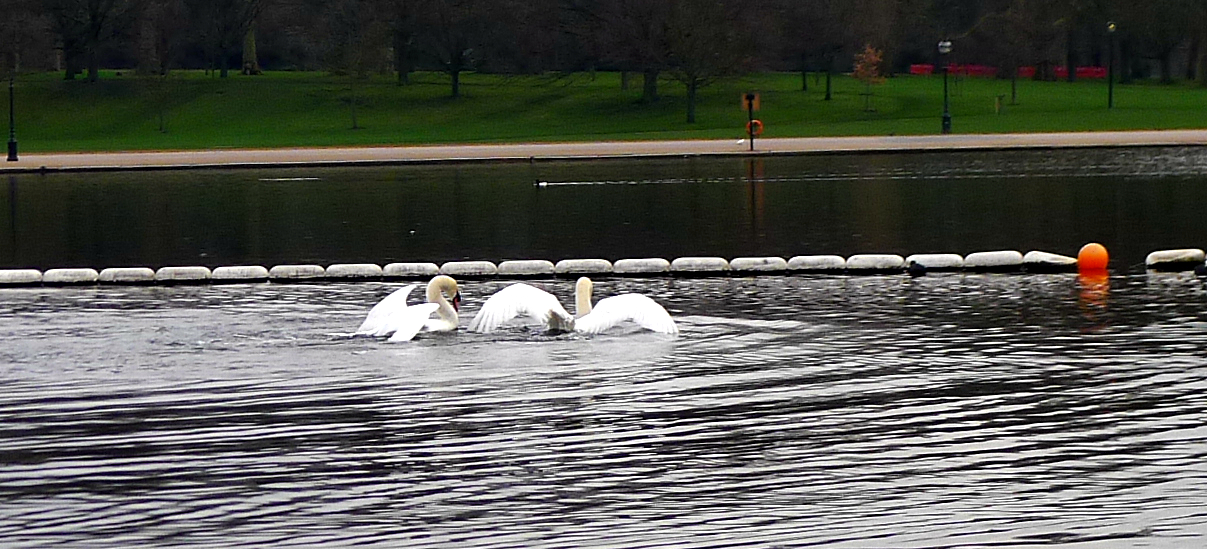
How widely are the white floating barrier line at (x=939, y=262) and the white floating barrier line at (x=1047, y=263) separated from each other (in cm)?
77

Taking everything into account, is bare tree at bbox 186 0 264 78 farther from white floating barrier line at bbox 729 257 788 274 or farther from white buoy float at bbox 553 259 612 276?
white floating barrier line at bbox 729 257 788 274

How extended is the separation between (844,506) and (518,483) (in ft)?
6.34

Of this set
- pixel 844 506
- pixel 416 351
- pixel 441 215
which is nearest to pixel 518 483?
pixel 844 506

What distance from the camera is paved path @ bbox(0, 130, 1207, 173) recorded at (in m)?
47.7

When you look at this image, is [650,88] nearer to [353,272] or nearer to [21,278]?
[353,272]

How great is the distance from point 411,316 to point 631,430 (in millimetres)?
4451

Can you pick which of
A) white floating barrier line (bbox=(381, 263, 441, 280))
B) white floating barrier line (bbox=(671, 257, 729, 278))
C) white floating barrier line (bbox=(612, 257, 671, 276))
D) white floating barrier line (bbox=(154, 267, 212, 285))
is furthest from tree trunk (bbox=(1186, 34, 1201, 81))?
white floating barrier line (bbox=(154, 267, 212, 285))

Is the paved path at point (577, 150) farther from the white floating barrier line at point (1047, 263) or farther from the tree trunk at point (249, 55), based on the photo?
the tree trunk at point (249, 55)

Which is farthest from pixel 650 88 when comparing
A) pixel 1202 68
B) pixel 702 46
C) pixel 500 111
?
pixel 1202 68

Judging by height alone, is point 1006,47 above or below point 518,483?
above

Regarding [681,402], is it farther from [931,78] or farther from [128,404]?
[931,78]

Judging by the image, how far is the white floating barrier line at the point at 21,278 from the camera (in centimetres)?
2022

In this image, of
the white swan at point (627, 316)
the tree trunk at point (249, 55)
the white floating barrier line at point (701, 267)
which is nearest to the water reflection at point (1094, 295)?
the white swan at point (627, 316)

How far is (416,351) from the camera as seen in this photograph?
47.7ft
